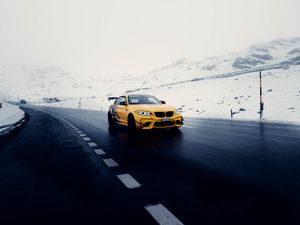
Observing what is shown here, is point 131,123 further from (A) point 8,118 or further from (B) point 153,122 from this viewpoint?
(A) point 8,118

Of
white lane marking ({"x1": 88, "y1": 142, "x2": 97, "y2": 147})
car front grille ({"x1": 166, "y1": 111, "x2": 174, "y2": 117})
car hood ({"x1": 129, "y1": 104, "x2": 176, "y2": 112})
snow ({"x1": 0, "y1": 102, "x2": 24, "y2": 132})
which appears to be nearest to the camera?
white lane marking ({"x1": 88, "y1": 142, "x2": 97, "y2": 147})

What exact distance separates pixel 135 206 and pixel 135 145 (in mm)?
5676

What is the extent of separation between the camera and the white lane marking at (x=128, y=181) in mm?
5204

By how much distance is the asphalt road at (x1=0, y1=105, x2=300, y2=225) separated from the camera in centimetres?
388

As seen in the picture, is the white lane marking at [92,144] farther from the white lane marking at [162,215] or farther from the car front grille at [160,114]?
the white lane marking at [162,215]

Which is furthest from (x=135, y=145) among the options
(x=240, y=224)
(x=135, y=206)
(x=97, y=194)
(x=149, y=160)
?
(x=240, y=224)

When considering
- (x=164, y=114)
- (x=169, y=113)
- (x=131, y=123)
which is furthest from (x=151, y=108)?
(x=131, y=123)

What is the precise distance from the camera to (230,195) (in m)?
4.55

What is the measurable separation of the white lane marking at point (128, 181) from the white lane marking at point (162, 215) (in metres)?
1.05

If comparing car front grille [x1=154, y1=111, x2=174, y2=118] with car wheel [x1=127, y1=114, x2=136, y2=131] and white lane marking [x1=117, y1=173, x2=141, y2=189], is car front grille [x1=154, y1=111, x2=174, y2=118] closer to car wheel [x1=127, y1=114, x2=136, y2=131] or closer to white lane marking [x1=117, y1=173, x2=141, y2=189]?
car wheel [x1=127, y1=114, x2=136, y2=131]

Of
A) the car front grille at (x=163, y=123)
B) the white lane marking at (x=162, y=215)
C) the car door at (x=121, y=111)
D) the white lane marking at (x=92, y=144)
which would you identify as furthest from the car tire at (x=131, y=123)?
the white lane marking at (x=162, y=215)

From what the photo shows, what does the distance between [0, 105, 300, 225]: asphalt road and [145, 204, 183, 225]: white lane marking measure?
10 mm

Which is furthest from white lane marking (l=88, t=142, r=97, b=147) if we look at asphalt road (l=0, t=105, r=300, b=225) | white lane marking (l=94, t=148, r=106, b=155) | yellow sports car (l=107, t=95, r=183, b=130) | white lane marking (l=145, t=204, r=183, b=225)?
white lane marking (l=145, t=204, r=183, b=225)

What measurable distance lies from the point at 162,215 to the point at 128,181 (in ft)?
→ 5.63
